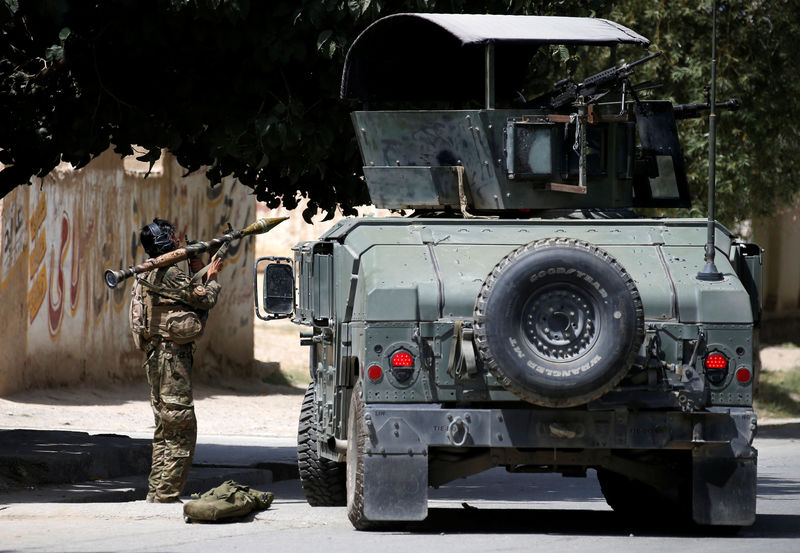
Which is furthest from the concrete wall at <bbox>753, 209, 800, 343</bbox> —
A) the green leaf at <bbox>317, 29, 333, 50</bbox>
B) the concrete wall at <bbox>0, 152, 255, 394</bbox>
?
the green leaf at <bbox>317, 29, 333, 50</bbox>

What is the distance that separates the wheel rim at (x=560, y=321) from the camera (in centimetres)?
822

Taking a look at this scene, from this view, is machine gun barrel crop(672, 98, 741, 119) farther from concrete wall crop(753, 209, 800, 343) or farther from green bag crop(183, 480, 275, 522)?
concrete wall crop(753, 209, 800, 343)

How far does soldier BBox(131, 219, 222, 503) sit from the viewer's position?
10227mm

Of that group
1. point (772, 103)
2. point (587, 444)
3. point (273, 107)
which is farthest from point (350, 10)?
point (772, 103)

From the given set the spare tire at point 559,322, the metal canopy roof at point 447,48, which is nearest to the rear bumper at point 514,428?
the spare tire at point 559,322

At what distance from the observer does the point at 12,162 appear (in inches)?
Result: 492

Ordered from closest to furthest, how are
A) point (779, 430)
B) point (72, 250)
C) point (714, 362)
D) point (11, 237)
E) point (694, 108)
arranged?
point (714, 362) < point (694, 108) < point (11, 237) < point (72, 250) < point (779, 430)

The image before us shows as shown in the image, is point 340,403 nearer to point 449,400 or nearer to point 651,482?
point 449,400

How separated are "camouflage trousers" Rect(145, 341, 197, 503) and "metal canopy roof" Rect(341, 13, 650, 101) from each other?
218 centimetres

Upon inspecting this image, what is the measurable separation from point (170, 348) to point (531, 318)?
3.01m

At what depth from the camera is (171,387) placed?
10.2 meters

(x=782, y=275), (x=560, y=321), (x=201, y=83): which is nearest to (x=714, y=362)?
(x=560, y=321)

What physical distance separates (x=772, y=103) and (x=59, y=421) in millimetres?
11242

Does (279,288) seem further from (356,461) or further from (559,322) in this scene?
(559,322)
